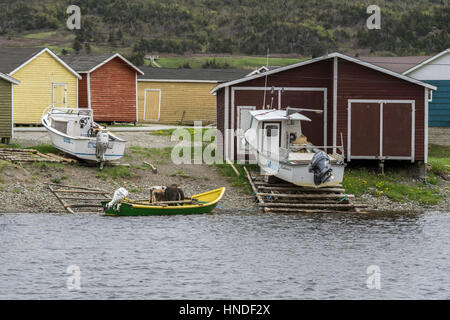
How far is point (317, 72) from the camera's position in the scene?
39938mm

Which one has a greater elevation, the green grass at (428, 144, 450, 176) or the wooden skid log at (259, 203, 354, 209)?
the green grass at (428, 144, 450, 176)

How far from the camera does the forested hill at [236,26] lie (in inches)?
4835

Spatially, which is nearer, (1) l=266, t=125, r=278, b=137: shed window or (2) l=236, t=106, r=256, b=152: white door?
(1) l=266, t=125, r=278, b=137: shed window

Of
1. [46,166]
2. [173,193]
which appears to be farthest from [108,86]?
[173,193]

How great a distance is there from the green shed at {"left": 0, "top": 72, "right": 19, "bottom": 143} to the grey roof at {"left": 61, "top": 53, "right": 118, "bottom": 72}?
1564 cm

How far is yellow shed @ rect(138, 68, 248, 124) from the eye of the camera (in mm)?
66500

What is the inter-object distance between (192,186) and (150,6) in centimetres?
11247

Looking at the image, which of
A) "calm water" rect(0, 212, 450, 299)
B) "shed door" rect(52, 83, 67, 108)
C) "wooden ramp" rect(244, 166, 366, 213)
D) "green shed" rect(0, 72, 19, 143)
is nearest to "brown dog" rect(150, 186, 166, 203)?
"calm water" rect(0, 212, 450, 299)

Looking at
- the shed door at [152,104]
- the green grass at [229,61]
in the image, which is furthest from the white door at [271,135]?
A: the green grass at [229,61]

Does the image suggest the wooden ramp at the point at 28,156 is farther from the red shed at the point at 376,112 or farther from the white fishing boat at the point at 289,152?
the red shed at the point at 376,112

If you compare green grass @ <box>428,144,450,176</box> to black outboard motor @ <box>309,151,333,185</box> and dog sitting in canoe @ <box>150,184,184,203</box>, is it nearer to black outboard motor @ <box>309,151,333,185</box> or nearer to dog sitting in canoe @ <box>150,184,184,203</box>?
black outboard motor @ <box>309,151,333,185</box>

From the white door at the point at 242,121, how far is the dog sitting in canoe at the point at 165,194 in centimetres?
827

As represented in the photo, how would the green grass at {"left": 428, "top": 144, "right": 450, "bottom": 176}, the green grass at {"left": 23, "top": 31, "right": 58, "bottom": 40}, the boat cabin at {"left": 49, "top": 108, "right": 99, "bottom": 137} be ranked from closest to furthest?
the boat cabin at {"left": 49, "top": 108, "right": 99, "bottom": 137}
the green grass at {"left": 428, "top": 144, "right": 450, "bottom": 176}
the green grass at {"left": 23, "top": 31, "right": 58, "bottom": 40}

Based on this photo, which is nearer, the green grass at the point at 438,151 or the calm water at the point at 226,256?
the calm water at the point at 226,256
